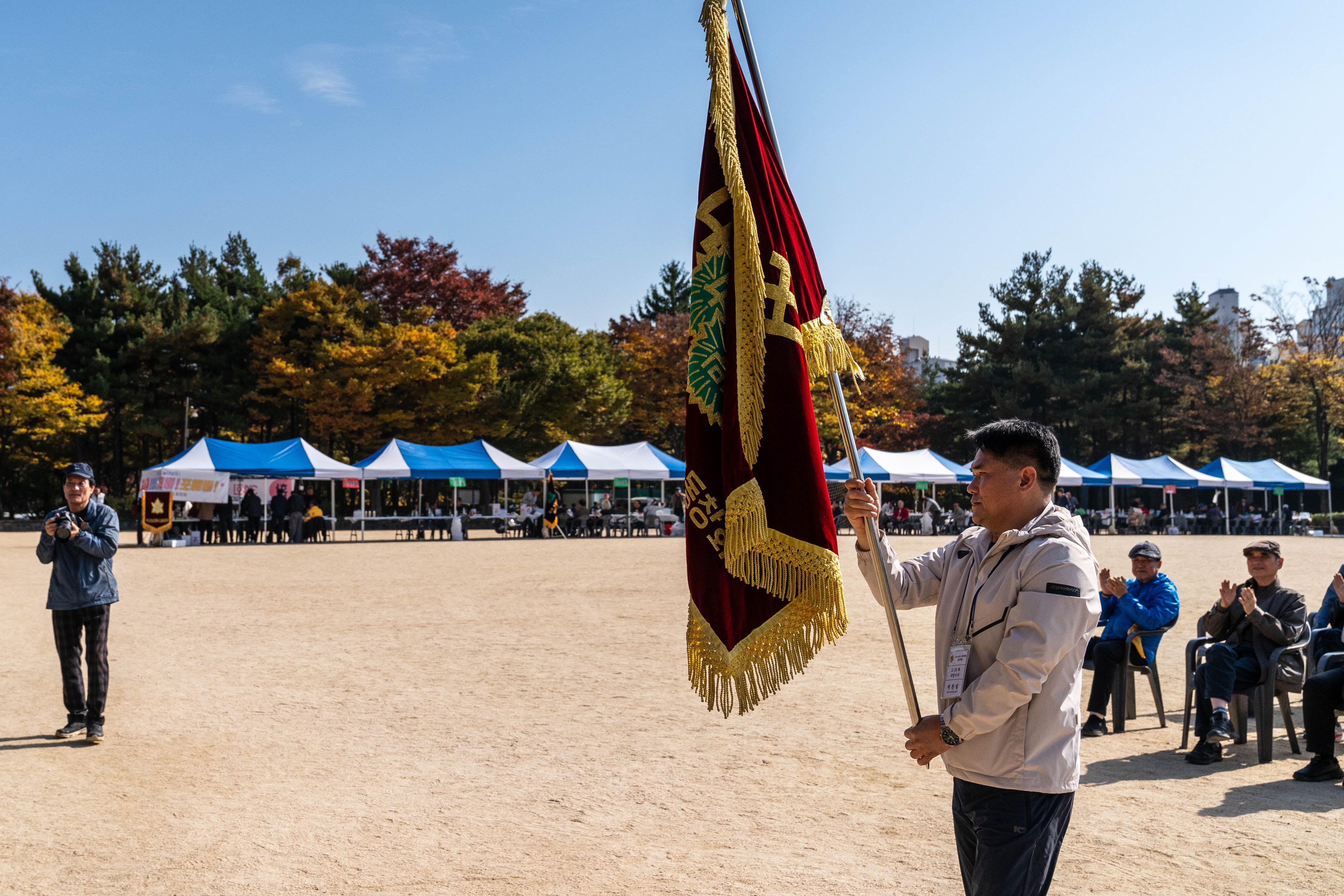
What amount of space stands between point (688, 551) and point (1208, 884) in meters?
2.66

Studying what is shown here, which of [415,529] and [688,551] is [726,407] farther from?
[415,529]

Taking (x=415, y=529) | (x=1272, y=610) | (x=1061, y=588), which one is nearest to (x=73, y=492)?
(x=1061, y=588)

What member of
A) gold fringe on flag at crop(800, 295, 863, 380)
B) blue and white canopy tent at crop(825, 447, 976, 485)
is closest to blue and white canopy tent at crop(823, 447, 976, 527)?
blue and white canopy tent at crop(825, 447, 976, 485)

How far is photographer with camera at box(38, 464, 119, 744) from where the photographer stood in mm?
6742

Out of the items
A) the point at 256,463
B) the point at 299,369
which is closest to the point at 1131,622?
the point at 256,463

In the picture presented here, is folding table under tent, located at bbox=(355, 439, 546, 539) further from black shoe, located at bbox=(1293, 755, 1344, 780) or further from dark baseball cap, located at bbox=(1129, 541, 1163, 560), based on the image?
black shoe, located at bbox=(1293, 755, 1344, 780)

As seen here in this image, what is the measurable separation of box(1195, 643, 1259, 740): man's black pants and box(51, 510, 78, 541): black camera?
7.21m

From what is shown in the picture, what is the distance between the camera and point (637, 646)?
1066 centimetres

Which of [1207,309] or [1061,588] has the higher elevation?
[1207,309]

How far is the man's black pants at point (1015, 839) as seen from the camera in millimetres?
2668

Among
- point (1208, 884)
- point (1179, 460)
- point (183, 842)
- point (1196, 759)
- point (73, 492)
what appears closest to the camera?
point (1208, 884)

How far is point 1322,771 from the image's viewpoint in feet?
18.9

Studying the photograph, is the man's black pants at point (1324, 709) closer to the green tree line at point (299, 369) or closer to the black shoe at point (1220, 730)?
the black shoe at point (1220, 730)

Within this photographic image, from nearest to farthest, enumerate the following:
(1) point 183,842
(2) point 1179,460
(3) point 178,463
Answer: (1) point 183,842 → (3) point 178,463 → (2) point 1179,460
